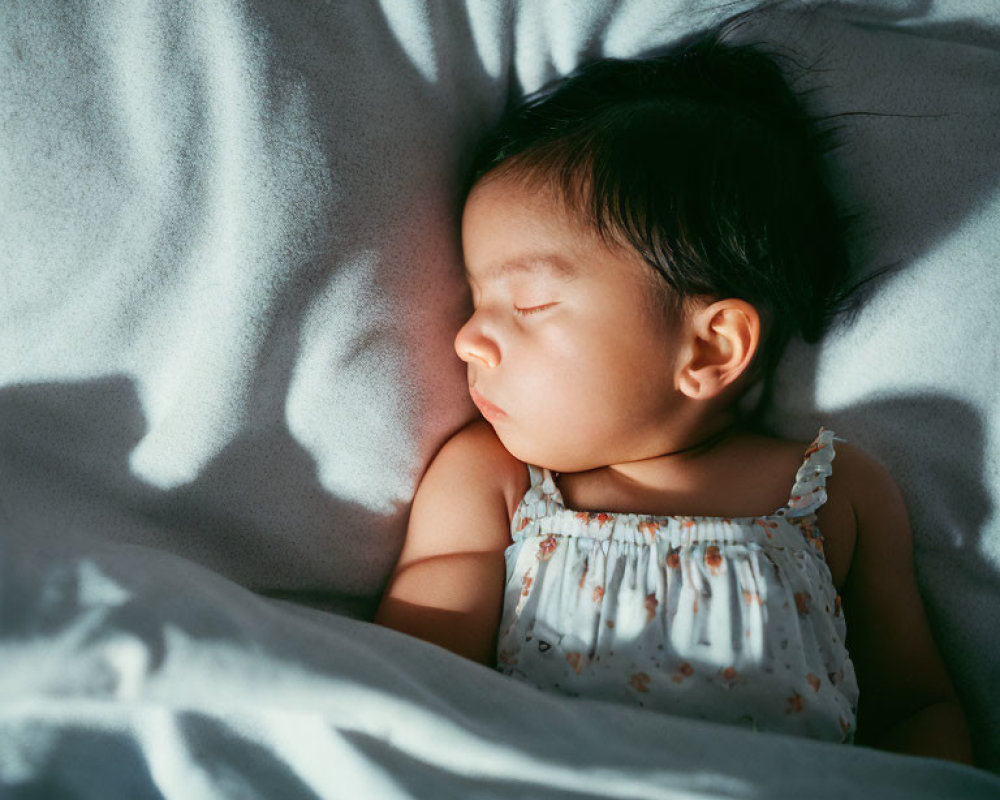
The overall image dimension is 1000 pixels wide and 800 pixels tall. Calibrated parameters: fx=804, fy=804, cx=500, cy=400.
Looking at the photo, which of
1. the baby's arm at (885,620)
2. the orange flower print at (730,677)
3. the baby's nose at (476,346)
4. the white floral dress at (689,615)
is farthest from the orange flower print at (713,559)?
the baby's nose at (476,346)

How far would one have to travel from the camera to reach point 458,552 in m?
0.94

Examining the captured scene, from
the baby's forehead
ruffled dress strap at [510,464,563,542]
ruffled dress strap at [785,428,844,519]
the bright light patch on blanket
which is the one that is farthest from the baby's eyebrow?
ruffled dress strap at [785,428,844,519]

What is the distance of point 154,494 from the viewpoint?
84cm

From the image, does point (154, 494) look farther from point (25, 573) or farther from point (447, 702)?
point (447, 702)

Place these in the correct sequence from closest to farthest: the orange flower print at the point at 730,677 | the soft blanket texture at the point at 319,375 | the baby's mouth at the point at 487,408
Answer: the soft blanket texture at the point at 319,375 → the orange flower print at the point at 730,677 → the baby's mouth at the point at 487,408

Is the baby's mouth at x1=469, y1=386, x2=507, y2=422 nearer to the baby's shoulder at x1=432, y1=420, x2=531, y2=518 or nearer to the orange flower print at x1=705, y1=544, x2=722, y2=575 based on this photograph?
the baby's shoulder at x1=432, y1=420, x2=531, y2=518

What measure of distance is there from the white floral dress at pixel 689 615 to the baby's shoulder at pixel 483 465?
1.9 inches

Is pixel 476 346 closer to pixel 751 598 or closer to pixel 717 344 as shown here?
pixel 717 344

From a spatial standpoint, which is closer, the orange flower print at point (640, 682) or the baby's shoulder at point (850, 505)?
the orange flower print at point (640, 682)

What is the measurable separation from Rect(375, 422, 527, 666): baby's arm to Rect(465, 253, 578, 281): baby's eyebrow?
0.22 m

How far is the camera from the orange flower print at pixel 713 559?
89cm

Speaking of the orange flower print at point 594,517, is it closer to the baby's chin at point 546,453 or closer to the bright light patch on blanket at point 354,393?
the baby's chin at point 546,453

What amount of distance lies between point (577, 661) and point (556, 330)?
36 cm

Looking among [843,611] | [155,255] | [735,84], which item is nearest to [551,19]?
[735,84]
